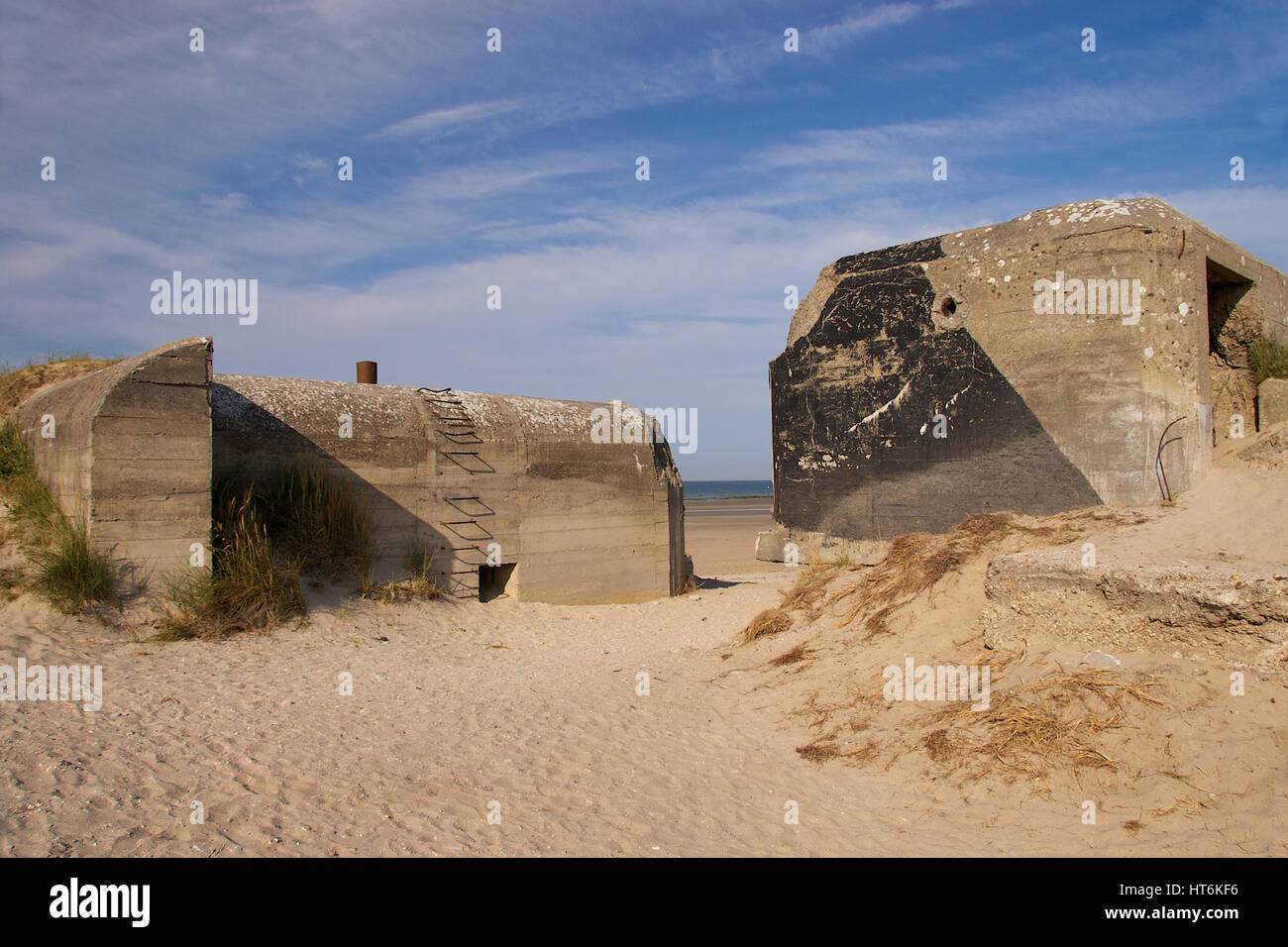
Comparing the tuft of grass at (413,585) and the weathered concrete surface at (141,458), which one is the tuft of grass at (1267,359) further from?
the weathered concrete surface at (141,458)

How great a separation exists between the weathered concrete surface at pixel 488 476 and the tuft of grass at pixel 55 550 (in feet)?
5.13

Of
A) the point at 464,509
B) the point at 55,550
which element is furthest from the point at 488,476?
the point at 55,550

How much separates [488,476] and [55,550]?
14.7ft

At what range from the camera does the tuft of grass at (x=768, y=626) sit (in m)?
7.43

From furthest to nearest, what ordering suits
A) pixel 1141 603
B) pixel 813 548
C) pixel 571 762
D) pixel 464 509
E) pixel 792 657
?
pixel 464 509 < pixel 813 548 < pixel 792 657 < pixel 571 762 < pixel 1141 603

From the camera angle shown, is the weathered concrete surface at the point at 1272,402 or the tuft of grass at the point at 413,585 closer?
the weathered concrete surface at the point at 1272,402

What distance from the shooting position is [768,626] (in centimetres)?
749

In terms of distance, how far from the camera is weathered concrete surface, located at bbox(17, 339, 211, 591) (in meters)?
7.05

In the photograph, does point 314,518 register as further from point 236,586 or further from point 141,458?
point 141,458

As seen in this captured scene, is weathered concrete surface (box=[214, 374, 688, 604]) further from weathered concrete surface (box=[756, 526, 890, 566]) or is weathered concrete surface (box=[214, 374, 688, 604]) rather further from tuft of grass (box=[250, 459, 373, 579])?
weathered concrete surface (box=[756, 526, 890, 566])

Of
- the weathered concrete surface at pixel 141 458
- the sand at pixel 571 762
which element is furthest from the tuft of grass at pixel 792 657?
the weathered concrete surface at pixel 141 458

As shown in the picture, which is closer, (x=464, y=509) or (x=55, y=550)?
(x=55, y=550)

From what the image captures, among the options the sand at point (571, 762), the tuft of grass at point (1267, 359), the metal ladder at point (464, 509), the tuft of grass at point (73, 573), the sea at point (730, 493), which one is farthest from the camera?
the sea at point (730, 493)

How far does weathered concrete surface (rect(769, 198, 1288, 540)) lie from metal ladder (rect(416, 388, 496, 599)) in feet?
12.1
